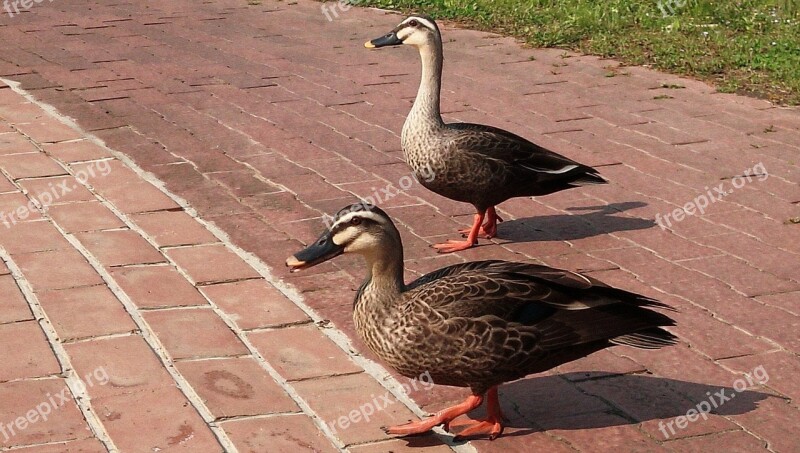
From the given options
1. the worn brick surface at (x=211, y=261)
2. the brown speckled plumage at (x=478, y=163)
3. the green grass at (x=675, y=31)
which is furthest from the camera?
the green grass at (x=675, y=31)

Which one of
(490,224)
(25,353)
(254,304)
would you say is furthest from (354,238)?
(490,224)

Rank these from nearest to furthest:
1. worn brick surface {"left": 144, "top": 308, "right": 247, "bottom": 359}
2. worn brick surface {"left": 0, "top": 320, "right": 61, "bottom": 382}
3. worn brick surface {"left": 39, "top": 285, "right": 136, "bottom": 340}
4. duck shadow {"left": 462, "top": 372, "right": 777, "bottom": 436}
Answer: duck shadow {"left": 462, "top": 372, "right": 777, "bottom": 436} → worn brick surface {"left": 0, "top": 320, "right": 61, "bottom": 382} → worn brick surface {"left": 144, "top": 308, "right": 247, "bottom": 359} → worn brick surface {"left": 39, "top": 285, "right": 136, "bottom": 340}

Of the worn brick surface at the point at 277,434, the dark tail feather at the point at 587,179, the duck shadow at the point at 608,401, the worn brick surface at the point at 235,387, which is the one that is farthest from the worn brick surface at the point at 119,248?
the dark tail feather at the point at 587,179

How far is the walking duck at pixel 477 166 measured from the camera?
5.96 metres

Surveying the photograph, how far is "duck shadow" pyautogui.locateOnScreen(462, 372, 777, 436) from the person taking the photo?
4246 mm

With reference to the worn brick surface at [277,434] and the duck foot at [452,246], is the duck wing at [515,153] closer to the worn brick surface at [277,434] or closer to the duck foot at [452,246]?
the duck foot at [452,246]

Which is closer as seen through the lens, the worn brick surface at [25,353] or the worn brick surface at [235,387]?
the worn brick surface at [235,387]

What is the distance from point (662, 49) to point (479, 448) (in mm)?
6818

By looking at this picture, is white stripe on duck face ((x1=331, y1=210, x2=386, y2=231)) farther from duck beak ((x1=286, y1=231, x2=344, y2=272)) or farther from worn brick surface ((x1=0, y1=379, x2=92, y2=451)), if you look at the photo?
worn brick surface ((x1=0, y1=379, x2=92, y2=451))

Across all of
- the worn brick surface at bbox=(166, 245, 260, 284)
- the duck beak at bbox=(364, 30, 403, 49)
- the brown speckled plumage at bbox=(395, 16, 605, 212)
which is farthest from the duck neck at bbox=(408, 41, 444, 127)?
the worn brick surface at bbox=(166, 245, 260, 284)

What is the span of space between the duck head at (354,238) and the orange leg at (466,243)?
1.85 m

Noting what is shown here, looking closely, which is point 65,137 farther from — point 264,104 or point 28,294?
point 28,294

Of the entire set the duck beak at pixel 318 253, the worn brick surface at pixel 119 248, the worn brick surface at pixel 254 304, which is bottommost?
the worn brick surface at pixel 254 304

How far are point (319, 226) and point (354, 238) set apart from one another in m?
2.13
